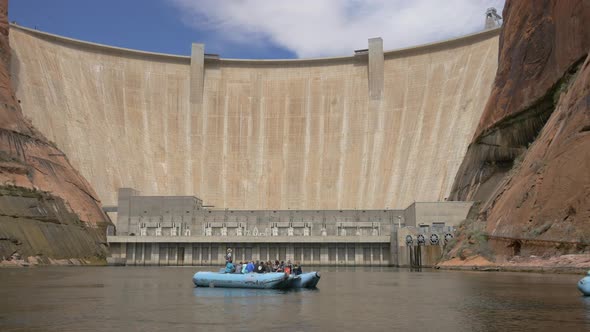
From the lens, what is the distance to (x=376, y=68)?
3125 inches

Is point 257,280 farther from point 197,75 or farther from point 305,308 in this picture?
point 197,75

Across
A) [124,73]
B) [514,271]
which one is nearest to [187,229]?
[124,73]

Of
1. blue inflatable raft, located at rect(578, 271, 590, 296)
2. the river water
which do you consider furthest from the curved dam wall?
blue inflatable raft, located at rect(578, 271, 590, 296)

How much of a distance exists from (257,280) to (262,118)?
187 ft

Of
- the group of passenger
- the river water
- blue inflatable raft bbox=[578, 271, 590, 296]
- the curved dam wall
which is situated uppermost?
the curved dam wall

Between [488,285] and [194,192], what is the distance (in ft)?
179

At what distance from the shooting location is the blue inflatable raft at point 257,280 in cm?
2455

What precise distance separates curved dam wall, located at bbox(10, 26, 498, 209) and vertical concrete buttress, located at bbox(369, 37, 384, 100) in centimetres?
13

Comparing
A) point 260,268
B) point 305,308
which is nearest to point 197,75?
point 260,268

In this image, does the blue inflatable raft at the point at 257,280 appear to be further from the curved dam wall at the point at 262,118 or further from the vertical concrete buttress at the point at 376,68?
the vertical concrete buttress at the point at 376,68

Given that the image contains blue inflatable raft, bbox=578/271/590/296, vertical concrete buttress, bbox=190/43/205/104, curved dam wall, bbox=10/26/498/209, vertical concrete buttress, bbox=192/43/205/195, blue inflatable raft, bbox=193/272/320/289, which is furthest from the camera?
vertical concrete buttress, bbox=190/43/205/104

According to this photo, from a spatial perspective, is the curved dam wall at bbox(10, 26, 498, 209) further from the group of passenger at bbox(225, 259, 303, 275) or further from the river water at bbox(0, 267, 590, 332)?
the river water at bbox(0, 267, 590, 332)

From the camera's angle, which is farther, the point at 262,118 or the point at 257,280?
the point at 262,118

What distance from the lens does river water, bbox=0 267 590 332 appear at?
542 inches
